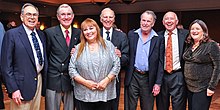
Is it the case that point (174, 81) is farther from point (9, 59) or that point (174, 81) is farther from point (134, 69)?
point (9, 59)

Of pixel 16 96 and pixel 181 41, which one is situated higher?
pixel 181 41

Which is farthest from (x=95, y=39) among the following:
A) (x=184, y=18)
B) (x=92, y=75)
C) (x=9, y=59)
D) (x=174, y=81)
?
(x=184, y=18)

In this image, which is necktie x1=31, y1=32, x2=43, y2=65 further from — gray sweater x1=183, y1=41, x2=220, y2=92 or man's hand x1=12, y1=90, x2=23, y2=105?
gray sweater x1=183, y1=41, x2=220, y2=92

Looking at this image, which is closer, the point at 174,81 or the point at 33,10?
the point at 33,10

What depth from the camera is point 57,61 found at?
2.73 m

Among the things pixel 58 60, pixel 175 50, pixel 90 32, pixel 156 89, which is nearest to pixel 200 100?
pixel 156 89

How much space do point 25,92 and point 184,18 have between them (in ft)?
30.8

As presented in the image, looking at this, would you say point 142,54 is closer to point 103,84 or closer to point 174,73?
point 174,73

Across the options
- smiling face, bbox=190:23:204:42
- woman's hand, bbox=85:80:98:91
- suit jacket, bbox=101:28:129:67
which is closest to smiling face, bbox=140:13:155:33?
suit jacket, bbox=101:28:129:67

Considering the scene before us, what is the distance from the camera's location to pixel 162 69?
3.00m

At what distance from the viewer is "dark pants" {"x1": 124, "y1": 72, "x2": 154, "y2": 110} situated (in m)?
3.00

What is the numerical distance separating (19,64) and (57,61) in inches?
15.5

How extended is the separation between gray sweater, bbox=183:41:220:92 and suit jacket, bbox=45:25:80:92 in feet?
4.04

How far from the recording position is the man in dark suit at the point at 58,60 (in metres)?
2.73
